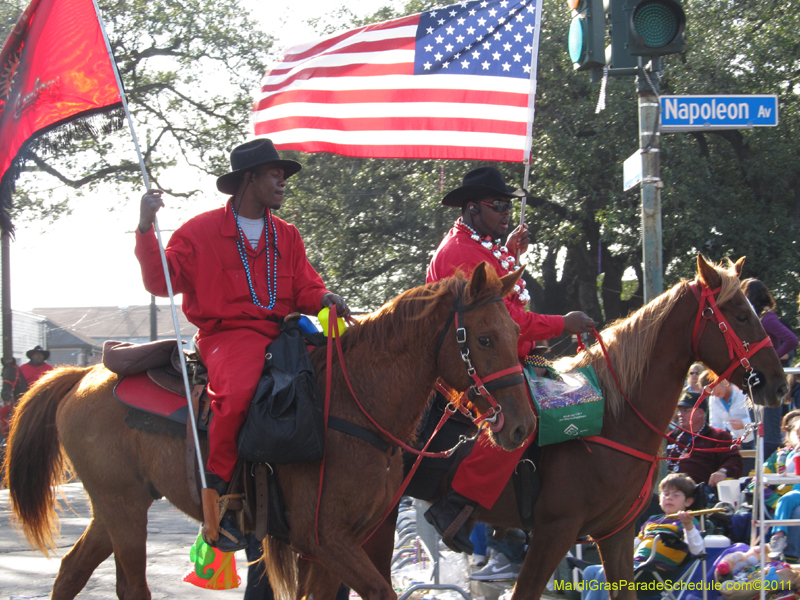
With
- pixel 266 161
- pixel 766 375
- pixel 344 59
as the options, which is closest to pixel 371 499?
pixel 266 161

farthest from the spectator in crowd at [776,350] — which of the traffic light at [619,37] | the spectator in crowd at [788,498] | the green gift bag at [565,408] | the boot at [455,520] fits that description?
the boot at [455,520]

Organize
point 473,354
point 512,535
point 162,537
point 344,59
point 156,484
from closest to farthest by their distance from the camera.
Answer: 1. point 473,354
2. point 156,484
3. point 512,535
4. point 344,59
5. point 162,537

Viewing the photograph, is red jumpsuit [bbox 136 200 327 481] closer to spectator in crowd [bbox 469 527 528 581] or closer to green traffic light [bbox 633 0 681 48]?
spectator in crowd [bbox 469 527 528 581]

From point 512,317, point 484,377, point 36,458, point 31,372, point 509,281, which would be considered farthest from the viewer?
point 31,372

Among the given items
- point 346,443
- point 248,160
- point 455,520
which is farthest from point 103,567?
point 248,160

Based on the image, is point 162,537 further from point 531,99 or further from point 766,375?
point 766,375

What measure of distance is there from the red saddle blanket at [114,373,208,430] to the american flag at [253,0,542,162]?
3170 mm

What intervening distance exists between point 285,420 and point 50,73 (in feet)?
8.56

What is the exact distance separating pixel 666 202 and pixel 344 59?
10.2 m

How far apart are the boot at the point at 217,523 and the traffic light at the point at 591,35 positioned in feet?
13.5

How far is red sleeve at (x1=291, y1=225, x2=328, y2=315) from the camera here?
4508 mm

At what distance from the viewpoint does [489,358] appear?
3646 mm

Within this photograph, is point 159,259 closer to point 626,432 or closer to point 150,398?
point 150,398

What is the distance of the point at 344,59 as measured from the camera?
716 centimetres
